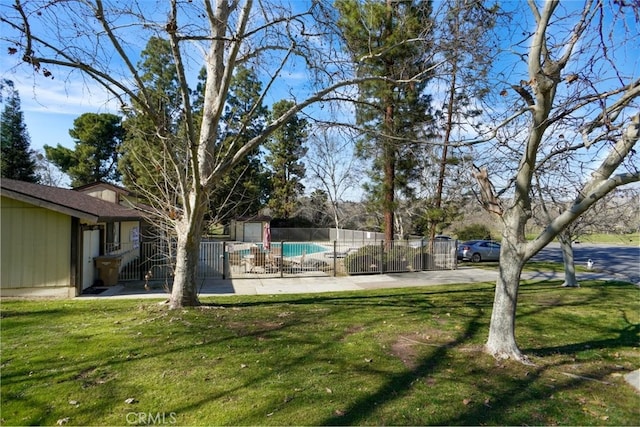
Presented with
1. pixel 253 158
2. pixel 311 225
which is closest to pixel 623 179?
pixel 253 158

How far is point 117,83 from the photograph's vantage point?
6348 mm

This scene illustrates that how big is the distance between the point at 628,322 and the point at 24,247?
51.8ft

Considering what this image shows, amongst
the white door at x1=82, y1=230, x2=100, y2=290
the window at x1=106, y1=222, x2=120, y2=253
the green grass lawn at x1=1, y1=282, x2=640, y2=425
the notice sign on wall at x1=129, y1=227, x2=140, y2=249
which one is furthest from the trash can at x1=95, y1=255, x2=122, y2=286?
the notice sign on wall at x1=129, y1=227, x2=140, y2=249

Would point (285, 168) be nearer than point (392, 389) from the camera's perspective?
No

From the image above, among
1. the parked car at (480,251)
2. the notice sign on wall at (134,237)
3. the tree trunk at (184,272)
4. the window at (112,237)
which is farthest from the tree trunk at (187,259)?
the parked car at (480,251)

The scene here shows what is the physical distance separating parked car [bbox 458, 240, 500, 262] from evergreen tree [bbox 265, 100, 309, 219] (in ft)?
67.2

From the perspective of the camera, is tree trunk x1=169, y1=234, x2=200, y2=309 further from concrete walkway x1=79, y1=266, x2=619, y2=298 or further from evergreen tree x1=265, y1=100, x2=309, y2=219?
evergreen tree x1=265, y1=100, x2=309, y2=219

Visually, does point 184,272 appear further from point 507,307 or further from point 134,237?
point 134,237

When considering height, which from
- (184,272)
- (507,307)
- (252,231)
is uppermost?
(252,231)

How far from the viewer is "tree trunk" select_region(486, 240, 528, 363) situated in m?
5.47

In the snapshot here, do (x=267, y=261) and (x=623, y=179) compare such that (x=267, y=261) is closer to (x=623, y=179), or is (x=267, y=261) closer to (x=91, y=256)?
(x=91, y=256)

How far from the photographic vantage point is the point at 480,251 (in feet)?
73.1

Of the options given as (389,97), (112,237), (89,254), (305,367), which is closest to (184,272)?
(305,367)

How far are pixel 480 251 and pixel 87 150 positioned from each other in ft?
118
